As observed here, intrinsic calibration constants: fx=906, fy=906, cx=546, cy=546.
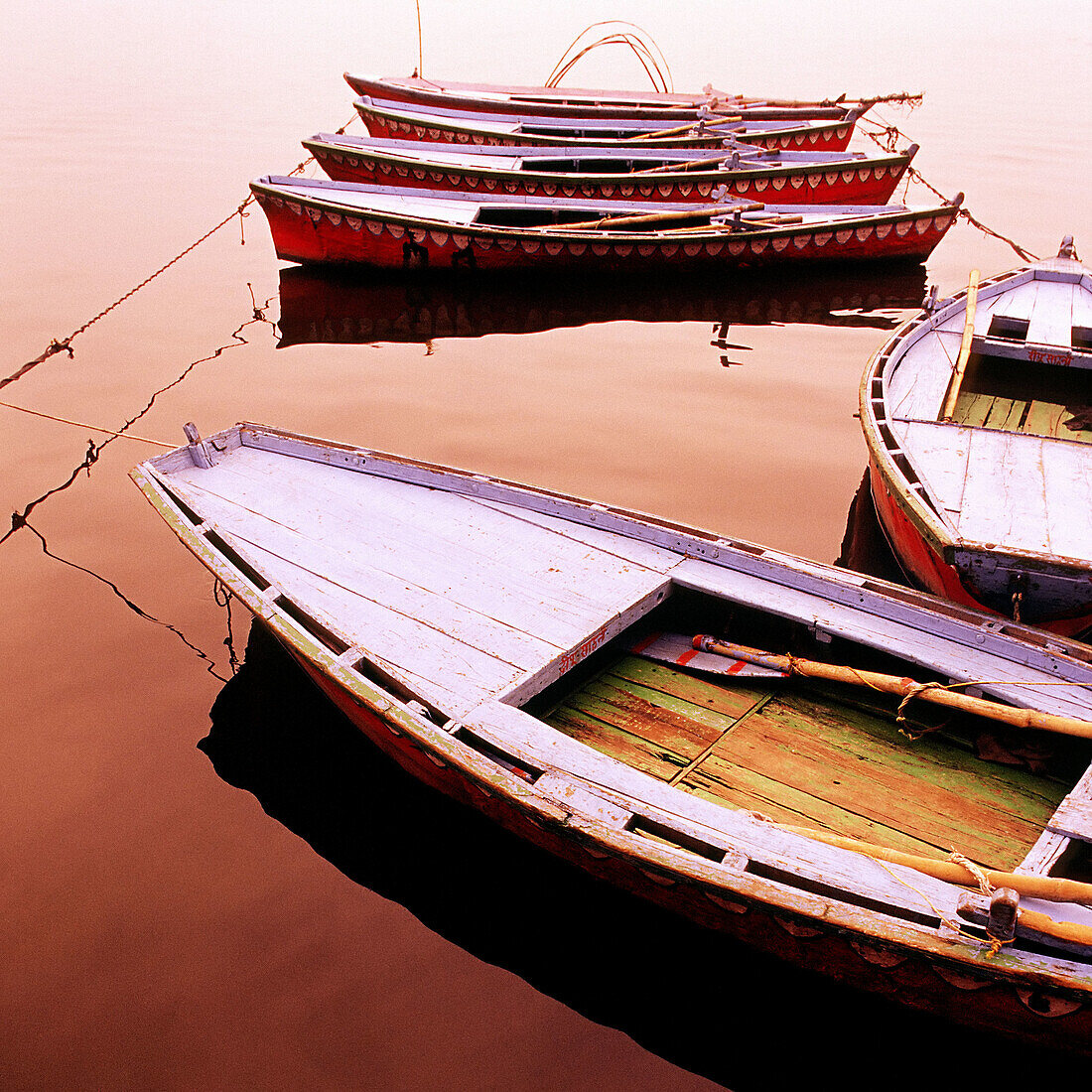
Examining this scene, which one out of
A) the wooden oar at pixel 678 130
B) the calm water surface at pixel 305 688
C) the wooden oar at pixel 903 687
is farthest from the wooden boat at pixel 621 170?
the wooden oar at pixel 903 687

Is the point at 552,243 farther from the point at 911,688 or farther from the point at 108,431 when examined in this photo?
the point at 911,688

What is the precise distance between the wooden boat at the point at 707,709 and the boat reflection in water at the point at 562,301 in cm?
637

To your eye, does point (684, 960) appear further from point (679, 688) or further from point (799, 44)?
point (799, 44)

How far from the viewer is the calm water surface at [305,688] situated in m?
4.36

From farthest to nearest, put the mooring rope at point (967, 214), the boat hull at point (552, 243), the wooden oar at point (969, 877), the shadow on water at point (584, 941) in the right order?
the mooring rope at point (967, 214)
the boat hull at point (552, 243)
the shadow on water at point (584, 941)
the wooden oar at point (969, 877)

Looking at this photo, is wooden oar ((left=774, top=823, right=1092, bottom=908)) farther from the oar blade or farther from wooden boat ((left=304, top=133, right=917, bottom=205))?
wooden boat ((left=304, top=133, right=917, bottom=205))

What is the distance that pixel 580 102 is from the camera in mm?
20797

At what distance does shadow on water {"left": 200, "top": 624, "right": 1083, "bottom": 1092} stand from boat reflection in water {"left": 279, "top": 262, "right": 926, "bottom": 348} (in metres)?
7.61

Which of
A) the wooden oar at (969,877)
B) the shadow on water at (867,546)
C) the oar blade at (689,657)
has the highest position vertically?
the wooden oar at (969,877)

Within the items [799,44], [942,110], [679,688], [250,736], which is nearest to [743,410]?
[679,688]

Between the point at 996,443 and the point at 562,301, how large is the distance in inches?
308

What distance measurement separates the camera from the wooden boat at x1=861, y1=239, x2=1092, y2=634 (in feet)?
17.3

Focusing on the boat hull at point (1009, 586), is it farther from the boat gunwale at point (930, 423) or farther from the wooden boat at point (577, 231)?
the wooden boat at point (577, 231)

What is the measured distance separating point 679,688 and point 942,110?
91.8 feet
